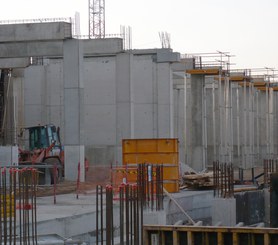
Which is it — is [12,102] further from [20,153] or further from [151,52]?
[151,52]

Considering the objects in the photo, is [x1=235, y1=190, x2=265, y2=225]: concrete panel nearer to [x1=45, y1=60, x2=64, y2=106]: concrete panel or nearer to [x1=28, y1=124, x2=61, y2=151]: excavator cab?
[x1=28, y1=124, x2=61, y2=151]: excavator cab

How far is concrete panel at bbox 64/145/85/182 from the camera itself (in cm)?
3042

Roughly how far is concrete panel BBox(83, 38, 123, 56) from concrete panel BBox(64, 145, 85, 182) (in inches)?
233

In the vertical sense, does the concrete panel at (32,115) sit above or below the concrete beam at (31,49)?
below

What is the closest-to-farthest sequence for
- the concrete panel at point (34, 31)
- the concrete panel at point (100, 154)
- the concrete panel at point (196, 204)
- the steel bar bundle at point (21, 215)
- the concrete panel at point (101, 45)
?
the steel bar bundle at point (21, 215), the concrete panel at point (196, 204), the concrete panel at point (34, 31), the concrete panel at point (101, 45), the concrete panel at point (100, 154)

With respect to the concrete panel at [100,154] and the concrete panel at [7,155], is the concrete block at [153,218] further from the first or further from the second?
the concrete panel at [100,154]

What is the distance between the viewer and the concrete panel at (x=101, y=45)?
34.2 metres

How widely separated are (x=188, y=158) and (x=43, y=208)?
22.1m

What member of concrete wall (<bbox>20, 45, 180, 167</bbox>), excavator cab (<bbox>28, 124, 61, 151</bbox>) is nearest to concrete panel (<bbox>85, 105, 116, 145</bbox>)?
concrete wall (<bbox>20, 45, 180, 167</bbox>)

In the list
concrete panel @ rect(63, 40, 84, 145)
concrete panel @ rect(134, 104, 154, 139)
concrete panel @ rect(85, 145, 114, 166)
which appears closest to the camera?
concrete panel @ rect(63, 40, 84, 145)

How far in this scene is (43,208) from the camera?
64.2ft

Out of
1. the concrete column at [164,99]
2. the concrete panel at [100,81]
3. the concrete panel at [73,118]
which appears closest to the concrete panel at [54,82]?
the concrete panel at [100,81]

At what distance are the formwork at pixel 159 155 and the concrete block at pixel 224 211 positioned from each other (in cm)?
238

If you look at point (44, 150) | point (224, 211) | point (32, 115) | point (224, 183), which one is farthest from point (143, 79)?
point (224, 211)
